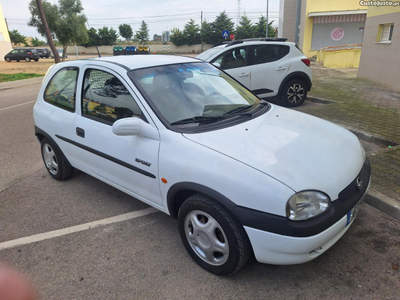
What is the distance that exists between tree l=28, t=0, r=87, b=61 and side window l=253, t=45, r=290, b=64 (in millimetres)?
34300

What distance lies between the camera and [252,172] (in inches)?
87.5

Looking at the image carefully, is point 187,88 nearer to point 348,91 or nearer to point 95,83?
point 95,83

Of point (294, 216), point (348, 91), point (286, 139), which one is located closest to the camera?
point (294, 216)

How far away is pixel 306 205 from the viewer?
2176 mm

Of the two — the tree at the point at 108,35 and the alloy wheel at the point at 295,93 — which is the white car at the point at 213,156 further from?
the tree at the point at 108,35

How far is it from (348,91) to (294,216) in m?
8.73

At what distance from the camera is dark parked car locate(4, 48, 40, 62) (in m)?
36.6

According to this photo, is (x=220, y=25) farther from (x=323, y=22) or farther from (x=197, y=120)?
(x=197, y=120)

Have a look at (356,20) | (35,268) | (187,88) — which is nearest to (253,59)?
(187,88)

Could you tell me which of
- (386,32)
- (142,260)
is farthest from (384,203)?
(386,32)

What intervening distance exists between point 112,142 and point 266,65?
18.3 ft

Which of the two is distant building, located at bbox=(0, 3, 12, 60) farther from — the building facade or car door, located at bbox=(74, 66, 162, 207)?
car door, located at bbox=(74, 66, 162, 207)

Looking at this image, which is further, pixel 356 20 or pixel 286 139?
pixel 356 20

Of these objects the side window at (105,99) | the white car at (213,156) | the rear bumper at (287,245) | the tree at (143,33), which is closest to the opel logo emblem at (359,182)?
the white car at (213,156)
